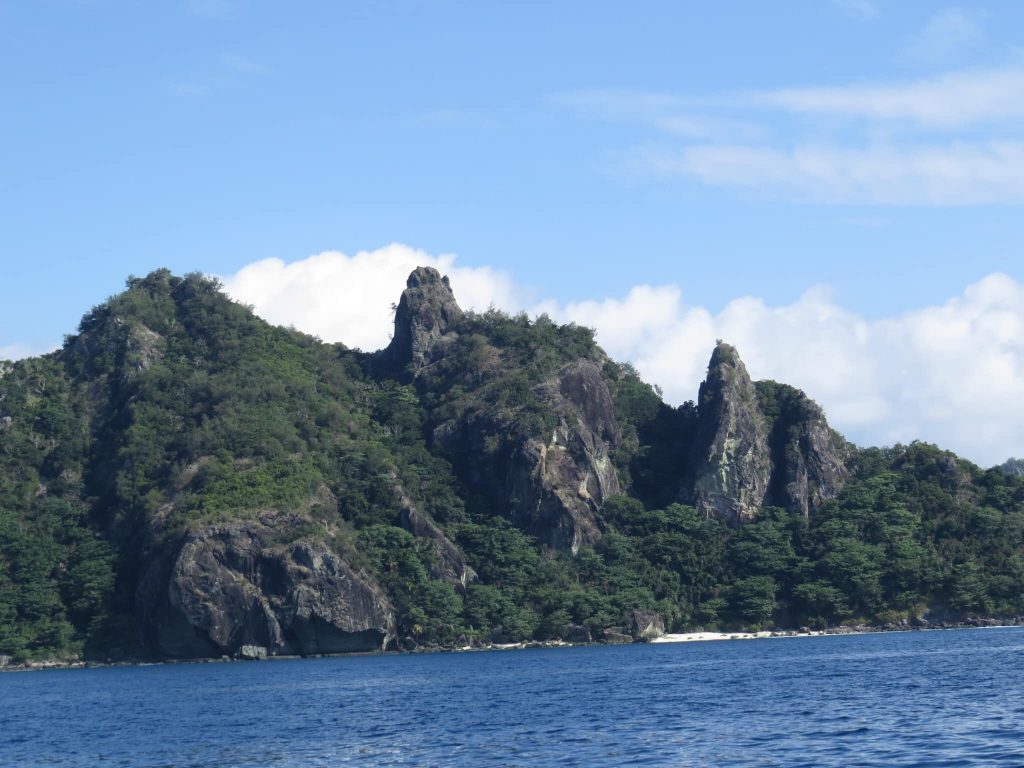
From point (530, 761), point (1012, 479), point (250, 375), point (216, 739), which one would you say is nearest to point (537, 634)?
point (250, 375)

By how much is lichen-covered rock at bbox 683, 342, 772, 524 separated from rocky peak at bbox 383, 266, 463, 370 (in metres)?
39.7

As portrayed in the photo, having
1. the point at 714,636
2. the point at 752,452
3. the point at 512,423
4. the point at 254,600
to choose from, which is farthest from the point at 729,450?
the point at 254,600

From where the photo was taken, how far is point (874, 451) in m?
175

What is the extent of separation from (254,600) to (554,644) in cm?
3214

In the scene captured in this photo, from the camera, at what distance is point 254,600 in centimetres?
12556

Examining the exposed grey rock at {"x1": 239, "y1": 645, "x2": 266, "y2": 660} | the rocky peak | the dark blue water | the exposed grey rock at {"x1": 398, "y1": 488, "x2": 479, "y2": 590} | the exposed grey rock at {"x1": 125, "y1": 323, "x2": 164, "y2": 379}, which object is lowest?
the dark blue water

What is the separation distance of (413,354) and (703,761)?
144 meters

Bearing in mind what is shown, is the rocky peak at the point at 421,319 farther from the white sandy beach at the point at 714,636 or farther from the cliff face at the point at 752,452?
the white sandy beach at the point at 714,636

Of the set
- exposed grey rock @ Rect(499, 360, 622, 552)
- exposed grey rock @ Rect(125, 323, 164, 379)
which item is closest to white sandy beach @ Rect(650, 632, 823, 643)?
exposed grey rock @ Rect(499, 360, 622, 552)

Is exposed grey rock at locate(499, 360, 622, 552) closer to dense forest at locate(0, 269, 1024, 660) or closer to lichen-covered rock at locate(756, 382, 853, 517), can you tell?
dense forest at locate(0, 269, 1024, 660)

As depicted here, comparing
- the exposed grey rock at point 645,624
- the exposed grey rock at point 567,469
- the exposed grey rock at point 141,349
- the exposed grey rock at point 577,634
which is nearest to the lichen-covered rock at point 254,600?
the exposed grey rock at point 577,634

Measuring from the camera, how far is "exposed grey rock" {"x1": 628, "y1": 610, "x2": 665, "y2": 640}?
457 feet

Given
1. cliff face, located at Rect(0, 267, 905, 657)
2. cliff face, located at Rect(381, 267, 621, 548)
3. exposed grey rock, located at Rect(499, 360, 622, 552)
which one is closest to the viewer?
cliff face, located at Rect(0, 267, 905, 657)

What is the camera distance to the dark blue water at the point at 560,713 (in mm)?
47219
